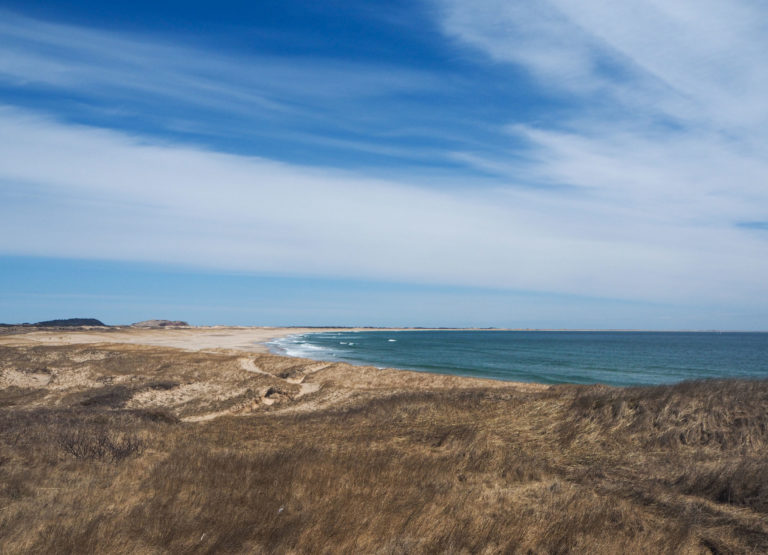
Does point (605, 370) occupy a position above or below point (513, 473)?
below

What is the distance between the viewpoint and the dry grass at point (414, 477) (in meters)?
7.43

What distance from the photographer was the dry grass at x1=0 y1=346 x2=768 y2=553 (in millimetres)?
7434

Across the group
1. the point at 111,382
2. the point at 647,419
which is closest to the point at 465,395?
the point at 647,419

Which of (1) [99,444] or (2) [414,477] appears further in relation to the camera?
(1) [99,444]

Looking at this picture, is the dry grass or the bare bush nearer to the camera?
the dry grass

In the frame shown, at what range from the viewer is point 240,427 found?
15906 millimetres

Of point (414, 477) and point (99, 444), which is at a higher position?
point (99, 444)

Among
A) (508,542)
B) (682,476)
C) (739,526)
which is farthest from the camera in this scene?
(682,476)

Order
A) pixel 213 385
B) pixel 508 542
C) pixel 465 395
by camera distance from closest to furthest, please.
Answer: pixel 508 542 < pixel 465 395 < pixel 213 385

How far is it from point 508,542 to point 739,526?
3.74 metres

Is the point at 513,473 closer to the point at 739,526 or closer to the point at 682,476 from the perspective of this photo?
the point at 682,476

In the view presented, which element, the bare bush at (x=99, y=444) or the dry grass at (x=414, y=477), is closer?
the dry grass at (x=414, y=477)

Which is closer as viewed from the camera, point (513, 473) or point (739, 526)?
point (739, 526)

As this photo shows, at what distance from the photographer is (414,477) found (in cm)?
1007
